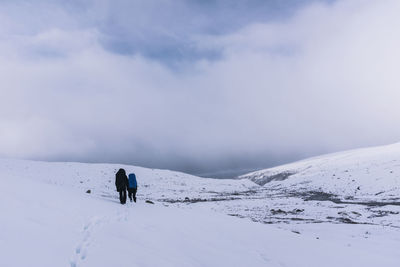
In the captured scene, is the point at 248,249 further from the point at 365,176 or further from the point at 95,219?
the point at 365,176

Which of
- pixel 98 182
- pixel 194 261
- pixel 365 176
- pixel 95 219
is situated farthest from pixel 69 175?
pixel 365 176

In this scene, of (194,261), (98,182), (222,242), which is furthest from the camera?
(98,182)

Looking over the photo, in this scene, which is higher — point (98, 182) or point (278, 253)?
point (98, 182)

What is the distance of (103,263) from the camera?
20.9ft

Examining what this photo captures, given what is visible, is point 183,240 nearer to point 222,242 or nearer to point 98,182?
point 222,242

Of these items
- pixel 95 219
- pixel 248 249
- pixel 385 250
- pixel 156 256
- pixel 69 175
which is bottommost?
pixel 385 250

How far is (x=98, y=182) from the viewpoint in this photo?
5697 centimetres

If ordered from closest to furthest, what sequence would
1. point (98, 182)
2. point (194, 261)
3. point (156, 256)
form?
point (156, 256) → point (194, 261) → point (98, 182)

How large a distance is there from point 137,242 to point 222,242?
13.0 feet

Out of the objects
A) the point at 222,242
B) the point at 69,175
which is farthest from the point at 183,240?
the point at 69,175

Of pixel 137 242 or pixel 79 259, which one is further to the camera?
pixel 137 242

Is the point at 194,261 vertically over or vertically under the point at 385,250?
over

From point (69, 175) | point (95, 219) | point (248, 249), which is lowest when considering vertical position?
point (248, 249)

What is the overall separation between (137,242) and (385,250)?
11578 mm
